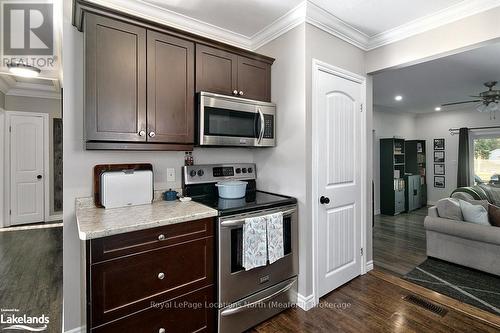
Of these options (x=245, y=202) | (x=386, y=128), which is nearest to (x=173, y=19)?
(x=245, y=202)

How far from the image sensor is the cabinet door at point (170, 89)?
6.05 feet

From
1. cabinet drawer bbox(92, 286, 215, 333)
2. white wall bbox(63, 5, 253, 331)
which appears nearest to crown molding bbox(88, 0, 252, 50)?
white wall bbox(63, 5, 253, 331)

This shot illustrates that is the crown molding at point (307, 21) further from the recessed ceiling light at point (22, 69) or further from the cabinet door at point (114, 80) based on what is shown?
the recessed ceiling light at point (22, 69)

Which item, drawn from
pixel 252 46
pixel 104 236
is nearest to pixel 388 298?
pixel 104 236

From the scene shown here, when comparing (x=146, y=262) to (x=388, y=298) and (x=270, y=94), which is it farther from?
(x=388, y=298)

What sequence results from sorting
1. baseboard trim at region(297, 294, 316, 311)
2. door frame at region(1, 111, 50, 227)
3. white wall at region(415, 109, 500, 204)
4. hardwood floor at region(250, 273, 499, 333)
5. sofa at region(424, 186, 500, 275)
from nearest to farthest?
hardwood floor at region(250, 273, 499, 333)
baseboard trim at region(297, 294, 316, 311)
sofa at region(424, 186, 500, 275)
door frame at region(1, 111, 50, 227)
white wall at region(415, 109, 500, 204)

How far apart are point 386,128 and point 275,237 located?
220 inches

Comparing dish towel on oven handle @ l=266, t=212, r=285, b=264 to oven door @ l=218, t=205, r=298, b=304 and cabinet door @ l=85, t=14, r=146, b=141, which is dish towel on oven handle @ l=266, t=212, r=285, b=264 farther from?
cabinet door @ l=85, t=14, r=146, b=141

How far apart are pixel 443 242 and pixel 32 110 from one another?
703 cm

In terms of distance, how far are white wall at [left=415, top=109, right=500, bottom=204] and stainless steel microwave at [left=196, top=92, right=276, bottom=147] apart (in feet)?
20.9

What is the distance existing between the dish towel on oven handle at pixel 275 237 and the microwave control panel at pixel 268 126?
0.73 m

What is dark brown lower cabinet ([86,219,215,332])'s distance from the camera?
1321 millimetres

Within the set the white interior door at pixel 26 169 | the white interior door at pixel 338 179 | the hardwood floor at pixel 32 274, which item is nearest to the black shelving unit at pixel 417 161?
the white interior door at pixel 338 179

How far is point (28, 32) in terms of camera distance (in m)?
2.50
